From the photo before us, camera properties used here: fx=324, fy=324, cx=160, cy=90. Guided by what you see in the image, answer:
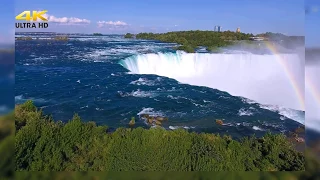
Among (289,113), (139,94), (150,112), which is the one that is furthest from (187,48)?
(289,113)

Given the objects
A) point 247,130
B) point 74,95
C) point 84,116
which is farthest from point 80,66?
point 247,130

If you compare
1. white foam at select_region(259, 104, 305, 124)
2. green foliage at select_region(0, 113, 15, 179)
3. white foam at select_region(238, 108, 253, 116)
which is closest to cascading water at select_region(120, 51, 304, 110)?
white foam at select_region(259, 104, 305, 124)

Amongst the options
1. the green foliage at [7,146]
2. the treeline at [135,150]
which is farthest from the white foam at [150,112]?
the green foliage at [7,146]

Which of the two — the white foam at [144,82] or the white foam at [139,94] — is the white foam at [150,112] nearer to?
the white foam at [139,94]

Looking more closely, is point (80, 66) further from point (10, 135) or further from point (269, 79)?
point (269, 79)

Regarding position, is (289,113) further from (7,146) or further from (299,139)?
(7,146)

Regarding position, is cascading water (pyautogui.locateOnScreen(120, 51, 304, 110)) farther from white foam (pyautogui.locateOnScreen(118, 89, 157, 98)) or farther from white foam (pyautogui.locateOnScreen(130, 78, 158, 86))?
white foam (pyautogui.locateOnScreen(118, 89, 157, 98))

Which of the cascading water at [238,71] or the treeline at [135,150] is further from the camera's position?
the cascading water at [238,71]
